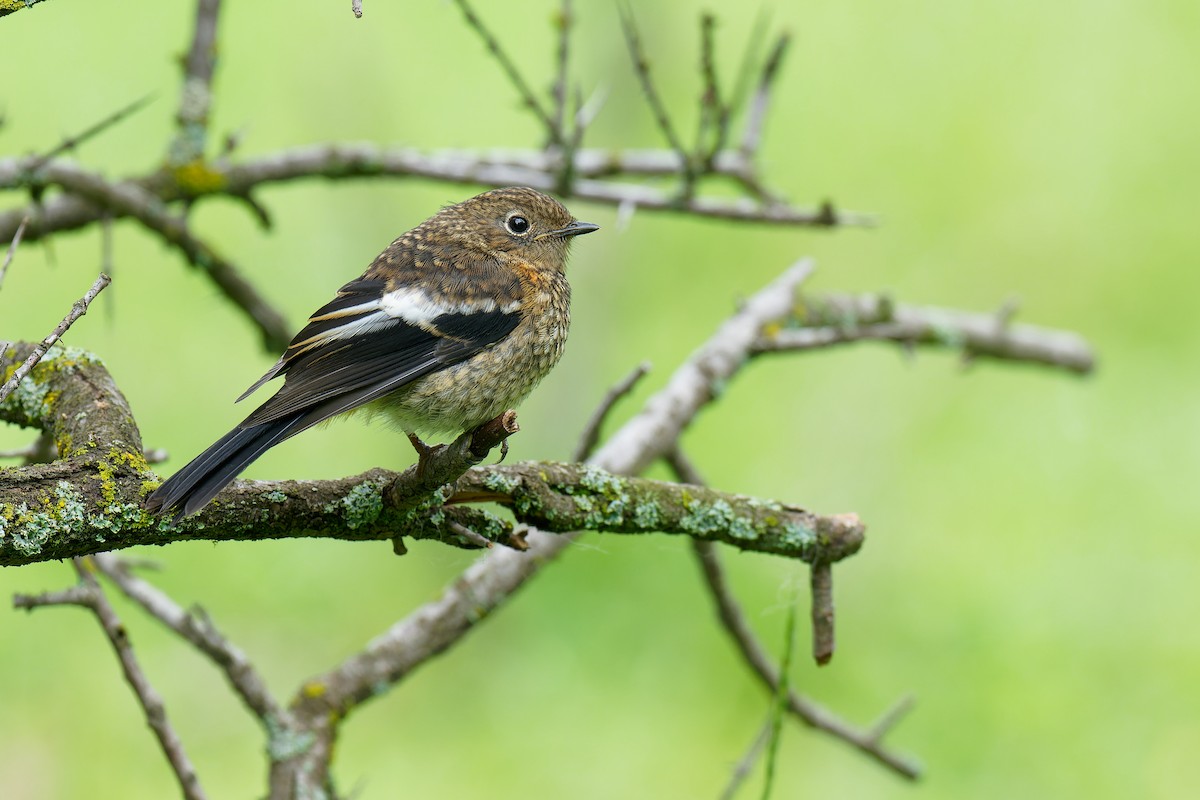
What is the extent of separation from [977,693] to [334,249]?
197 inches

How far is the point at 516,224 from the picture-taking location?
160 inches

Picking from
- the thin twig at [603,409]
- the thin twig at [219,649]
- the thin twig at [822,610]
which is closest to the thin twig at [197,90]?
the thin twig at [219,649]

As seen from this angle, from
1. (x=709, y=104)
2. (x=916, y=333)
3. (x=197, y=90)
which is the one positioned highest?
(x=197, y=90)

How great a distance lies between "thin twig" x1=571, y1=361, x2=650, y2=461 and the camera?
3398 mm

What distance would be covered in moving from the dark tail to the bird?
0.01 metres

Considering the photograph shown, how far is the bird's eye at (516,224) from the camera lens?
4066 mm

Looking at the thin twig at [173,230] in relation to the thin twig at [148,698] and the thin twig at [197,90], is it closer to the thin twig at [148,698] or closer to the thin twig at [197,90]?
the thin twig at [197,90]

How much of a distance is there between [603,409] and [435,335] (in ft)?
1.95

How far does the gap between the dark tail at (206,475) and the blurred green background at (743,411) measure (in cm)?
263

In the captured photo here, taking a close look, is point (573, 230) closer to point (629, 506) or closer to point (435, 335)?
point (435, 335)

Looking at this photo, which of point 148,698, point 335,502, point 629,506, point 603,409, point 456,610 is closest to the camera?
point 335,502

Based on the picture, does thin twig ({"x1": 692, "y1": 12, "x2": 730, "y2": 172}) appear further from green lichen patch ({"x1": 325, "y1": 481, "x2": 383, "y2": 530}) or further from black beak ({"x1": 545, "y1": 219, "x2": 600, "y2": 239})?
green lichen patch ({"x1": 325, "y1": 481, "x2": 383, "y2": 530})

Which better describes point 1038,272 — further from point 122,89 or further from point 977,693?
point 122,89

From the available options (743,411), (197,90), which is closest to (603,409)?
(197,90)
